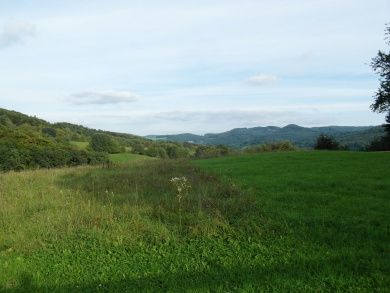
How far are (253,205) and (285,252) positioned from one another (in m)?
3.10

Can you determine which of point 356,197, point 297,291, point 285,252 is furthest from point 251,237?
point 356,197

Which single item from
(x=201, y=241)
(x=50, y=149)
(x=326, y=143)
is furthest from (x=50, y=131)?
(x=201, y=241)

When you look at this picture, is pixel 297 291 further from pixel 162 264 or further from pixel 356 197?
pixel 356 197

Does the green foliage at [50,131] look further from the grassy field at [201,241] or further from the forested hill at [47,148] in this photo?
the grassy field at [201,241]

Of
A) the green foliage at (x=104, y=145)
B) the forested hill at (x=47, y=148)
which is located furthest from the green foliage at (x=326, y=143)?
the green foliage at (x=104, y=145)

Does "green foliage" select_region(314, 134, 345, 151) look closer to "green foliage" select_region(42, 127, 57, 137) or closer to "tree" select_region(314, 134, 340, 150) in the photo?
"tree" select_region(314, 134, 340, 150)

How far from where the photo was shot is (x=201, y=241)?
7016 millimetres

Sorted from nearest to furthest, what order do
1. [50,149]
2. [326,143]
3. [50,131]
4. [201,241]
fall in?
[201,241]
[326,143]
[50,149]
[50,131]

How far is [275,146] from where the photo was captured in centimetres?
5178

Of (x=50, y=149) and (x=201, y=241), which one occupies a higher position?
(x=50, y=149)

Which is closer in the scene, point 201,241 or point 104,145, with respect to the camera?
Result: point 201,241

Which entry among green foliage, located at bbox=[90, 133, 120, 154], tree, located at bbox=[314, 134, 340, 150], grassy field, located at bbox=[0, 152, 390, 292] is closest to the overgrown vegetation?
green foliage, located at bbox=[90, 133, 120, 154]

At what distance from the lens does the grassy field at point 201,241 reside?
214 inches

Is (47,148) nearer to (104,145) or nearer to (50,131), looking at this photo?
(104,145)
